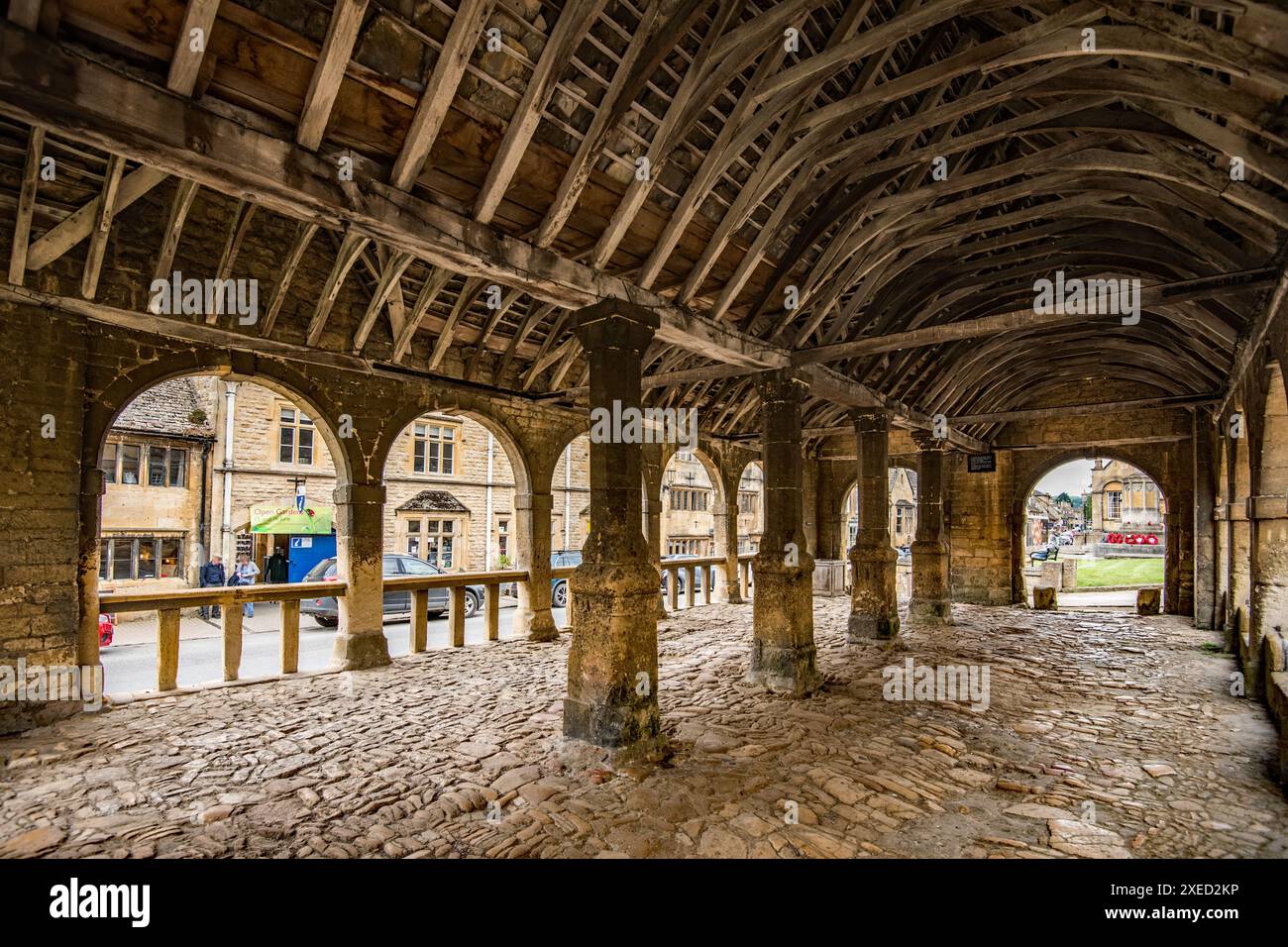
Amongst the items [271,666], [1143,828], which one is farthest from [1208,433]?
[271,666]

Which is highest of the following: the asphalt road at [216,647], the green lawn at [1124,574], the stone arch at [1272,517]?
the stone arch at [1272,517]

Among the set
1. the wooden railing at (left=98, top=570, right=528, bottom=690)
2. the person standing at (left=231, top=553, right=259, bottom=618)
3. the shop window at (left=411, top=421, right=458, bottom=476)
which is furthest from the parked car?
the person standing at (left=231, top=553, right=259, bottom=618)

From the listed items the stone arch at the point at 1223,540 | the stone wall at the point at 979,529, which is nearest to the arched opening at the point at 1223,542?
the stone arch at the point at 1223,540

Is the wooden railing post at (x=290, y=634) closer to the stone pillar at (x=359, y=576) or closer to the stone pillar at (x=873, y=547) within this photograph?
the stone pillar at (x=359, y=576)

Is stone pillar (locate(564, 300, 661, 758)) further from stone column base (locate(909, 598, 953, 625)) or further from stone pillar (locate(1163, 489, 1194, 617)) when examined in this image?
stone pillar (locate(1163, 489, 1194, 617))

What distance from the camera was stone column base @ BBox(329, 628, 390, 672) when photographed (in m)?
7.58

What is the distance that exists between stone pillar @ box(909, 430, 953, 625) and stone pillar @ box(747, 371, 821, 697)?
5299mm

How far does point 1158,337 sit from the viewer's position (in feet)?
29.9

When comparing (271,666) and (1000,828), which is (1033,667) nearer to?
(1000,828)

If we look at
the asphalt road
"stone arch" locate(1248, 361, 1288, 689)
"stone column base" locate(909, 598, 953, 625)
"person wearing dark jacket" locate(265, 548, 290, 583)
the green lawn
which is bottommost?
the green lawn

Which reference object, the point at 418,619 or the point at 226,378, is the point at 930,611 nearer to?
the point at 418,619

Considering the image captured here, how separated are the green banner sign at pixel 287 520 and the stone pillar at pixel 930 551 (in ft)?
45.7

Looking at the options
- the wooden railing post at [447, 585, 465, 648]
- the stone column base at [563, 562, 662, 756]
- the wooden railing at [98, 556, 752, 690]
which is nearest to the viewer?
the stone column base at [563, 562, 662, 756]

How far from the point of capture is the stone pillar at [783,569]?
253 inches
